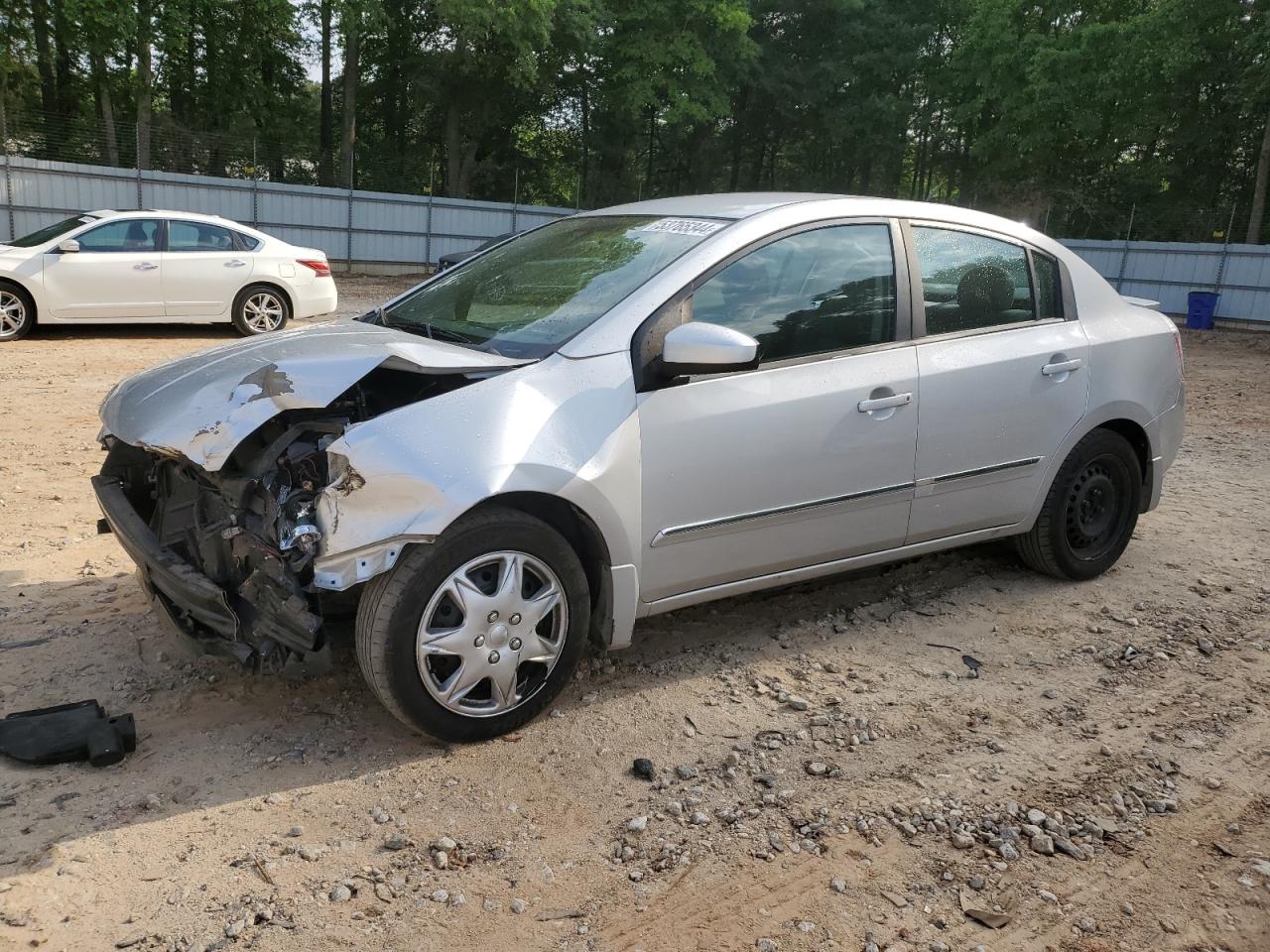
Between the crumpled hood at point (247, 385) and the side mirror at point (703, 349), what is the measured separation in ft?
1.58

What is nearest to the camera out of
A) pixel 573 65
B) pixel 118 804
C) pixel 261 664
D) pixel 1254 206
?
pixel 118 804

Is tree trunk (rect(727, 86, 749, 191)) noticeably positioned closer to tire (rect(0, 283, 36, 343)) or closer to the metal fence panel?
the metal fence panel

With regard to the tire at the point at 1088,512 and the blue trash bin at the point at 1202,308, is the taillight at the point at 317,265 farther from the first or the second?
the blue trash bin at the point at 1202,308

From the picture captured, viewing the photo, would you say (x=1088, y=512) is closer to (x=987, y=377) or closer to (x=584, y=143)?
(x=987, y=377)

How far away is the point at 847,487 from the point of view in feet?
13.1

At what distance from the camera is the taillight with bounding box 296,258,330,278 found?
13.2m

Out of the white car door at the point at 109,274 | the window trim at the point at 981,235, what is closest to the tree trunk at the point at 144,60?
the white car door at the point at 109,274

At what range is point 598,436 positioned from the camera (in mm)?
3379

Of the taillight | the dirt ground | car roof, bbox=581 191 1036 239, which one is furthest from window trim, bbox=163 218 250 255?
car roof, bbox=581 191 1036 239

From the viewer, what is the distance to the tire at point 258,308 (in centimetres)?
1273

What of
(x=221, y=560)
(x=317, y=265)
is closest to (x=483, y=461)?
(x=221, y=560)

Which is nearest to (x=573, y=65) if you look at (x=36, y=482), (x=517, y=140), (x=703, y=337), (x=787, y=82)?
(x=517, y=140)

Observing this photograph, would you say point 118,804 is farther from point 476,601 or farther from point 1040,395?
Result: point 1040,395

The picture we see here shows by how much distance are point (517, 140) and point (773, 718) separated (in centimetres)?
3443
